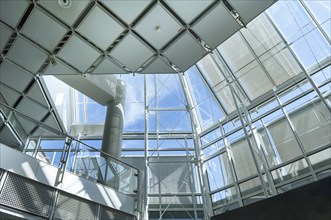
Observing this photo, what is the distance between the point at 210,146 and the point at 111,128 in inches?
269

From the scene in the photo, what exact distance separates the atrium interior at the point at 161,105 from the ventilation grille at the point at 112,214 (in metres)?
0.04

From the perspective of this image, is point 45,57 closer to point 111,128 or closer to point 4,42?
point 4,42

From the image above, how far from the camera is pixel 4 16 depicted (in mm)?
8273

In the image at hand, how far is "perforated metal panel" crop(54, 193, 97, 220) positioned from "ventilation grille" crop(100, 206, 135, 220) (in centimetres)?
27

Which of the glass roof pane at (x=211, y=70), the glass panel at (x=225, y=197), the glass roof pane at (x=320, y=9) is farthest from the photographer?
the glass roof pane at (x=211, y=70)

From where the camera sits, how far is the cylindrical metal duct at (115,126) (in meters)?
12.6

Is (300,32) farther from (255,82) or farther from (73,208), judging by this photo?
(73,208)

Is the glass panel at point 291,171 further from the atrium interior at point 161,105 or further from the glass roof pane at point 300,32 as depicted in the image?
the glass roof pane at point 300,32

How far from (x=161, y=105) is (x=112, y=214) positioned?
37.3ft

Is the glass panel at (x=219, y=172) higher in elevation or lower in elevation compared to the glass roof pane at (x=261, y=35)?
lower

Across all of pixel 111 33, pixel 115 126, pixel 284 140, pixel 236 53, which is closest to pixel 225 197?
pixel 284 140

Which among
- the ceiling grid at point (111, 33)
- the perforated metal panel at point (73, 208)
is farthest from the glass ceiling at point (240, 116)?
the perforated metal panel at point (73, 208)

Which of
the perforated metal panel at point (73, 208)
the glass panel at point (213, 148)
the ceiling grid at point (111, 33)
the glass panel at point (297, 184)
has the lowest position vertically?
the perforated metal panel at point (73, 208)

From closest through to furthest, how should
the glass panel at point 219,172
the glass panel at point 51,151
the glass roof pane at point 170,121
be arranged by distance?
the glass panel at point 51,151 → the glass panel at point 219,172 → the glass roof pane at point 170,121
